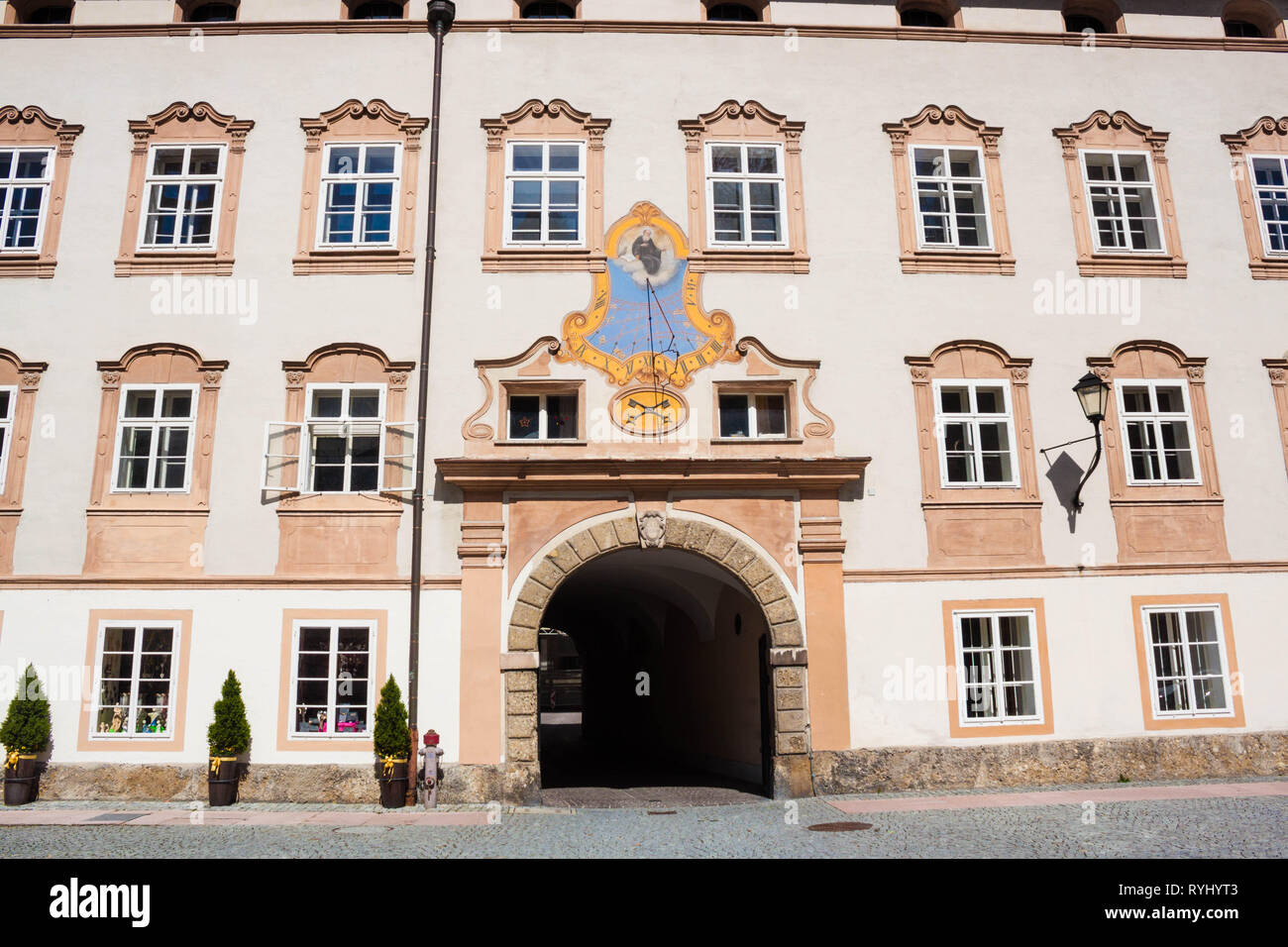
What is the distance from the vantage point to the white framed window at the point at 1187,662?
14047 millimetres

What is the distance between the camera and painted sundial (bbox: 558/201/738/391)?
14461mm

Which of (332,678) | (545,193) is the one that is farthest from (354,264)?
(332,678)

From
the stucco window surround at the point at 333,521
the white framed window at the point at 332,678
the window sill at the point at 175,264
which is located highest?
the window sill at the point at 175,264

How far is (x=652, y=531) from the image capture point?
1391 cm

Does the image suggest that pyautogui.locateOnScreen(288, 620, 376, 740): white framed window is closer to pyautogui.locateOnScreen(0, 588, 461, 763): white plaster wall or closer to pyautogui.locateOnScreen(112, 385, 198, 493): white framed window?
pyautogui.locateOnScreen(0, 588, 461, 763): white plaster wall

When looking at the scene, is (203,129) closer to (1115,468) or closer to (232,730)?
(232,730)

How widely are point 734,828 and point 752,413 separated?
19.2ft

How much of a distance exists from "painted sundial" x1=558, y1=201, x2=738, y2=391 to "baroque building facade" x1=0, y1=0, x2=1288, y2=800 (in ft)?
0.18

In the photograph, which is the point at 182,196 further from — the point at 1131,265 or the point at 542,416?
the point at 1131,265

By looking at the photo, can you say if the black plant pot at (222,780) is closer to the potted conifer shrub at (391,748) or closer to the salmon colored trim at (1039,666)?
the potted conifer shrub at (391,748)

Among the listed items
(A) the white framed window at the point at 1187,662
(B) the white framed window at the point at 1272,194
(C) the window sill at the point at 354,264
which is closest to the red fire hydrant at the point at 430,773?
(C) the window sill at the point at 354,264

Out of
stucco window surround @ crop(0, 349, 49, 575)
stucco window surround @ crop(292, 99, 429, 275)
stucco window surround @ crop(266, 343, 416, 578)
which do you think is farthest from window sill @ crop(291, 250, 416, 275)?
stucco window surround @ crop(0, 349, 49, 575)

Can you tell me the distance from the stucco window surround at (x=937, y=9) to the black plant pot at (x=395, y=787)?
13679 mm

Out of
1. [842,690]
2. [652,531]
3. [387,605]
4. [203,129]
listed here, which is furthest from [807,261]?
[203,129]
